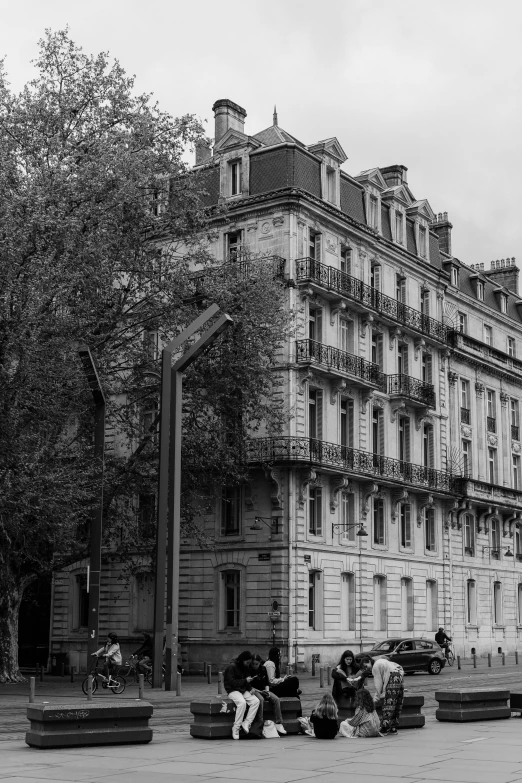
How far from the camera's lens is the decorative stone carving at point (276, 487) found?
41125 millimetres

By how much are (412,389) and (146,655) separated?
18231mm

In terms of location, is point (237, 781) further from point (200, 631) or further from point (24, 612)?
point (24, 612)

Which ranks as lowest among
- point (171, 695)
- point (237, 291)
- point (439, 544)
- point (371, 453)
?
point (171, 695)

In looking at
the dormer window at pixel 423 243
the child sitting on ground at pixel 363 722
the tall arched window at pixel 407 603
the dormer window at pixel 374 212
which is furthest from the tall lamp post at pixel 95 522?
the dormer window at pixel 423 243

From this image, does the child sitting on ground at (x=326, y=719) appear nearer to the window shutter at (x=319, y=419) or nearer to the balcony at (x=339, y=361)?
the balcony at (x=339, y=361)

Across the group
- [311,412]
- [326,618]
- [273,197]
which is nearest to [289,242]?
[273,197]

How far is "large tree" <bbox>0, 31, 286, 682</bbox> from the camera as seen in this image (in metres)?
29.3

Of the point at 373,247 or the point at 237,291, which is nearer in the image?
the point at 237,291

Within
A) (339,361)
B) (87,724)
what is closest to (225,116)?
(339,361)

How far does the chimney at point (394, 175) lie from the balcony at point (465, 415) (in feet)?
38.5

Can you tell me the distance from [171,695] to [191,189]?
17.0 m

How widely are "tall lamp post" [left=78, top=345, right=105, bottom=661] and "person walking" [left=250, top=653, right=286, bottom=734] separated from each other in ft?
34.7

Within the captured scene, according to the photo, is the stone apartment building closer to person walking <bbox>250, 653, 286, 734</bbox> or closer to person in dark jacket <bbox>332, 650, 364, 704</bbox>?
person in dark jacket <bbox>332, 650, 364, 704</bbox>

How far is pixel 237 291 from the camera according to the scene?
36375mm
